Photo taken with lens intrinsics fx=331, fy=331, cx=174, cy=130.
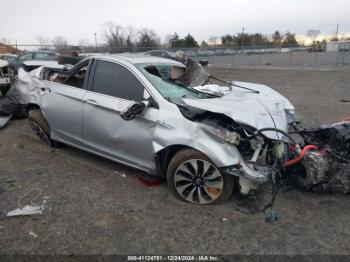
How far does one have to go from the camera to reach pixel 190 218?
11.7 feet

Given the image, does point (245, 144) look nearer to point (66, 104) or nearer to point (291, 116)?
point (291, 116)

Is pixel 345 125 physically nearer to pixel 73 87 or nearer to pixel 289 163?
pixel 289 163

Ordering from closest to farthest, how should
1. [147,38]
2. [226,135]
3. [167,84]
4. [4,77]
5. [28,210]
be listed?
[226,135] < [28,210] < [167,84] < [4,77] < [147,38]

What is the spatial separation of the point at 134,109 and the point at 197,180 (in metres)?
1.10

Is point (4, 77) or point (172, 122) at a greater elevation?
point (4, 77)

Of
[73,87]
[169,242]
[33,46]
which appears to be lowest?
[169,242]

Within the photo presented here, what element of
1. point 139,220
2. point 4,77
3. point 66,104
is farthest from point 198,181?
point 4,77

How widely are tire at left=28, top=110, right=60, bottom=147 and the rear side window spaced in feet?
4.79

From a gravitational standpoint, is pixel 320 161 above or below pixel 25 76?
below

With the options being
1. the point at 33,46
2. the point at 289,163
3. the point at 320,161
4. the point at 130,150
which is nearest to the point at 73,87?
the point at 130,150

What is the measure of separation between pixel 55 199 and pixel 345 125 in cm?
364

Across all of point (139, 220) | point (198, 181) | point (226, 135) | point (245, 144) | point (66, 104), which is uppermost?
point (66, 104)

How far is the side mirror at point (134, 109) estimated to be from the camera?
3.88 metres

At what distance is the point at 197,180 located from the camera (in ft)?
12.3
